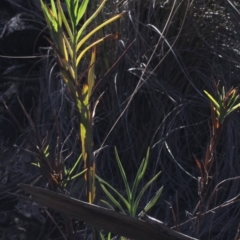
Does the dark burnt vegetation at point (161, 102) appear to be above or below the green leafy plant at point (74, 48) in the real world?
below

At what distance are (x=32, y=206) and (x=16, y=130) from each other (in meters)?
0.53

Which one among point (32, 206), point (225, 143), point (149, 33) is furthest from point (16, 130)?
point (225, 143)

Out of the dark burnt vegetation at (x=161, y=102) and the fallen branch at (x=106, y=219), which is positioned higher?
the fallen branch at (x=106, y=219)

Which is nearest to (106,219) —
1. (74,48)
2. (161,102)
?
(74,48)

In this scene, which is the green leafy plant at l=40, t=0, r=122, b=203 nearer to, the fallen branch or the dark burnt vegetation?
the fallen branch

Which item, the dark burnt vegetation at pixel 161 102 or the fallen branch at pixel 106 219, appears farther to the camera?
the dark burnt vegetation at pixel 161 102

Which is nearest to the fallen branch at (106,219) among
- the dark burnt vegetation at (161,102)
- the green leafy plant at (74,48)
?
the green leafy plant at (74,48)

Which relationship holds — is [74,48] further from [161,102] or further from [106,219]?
[161,102]

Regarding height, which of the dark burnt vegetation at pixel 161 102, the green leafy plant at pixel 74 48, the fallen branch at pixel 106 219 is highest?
the green leafy plant at pixel 74 48

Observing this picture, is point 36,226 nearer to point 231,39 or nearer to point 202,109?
point 202,109

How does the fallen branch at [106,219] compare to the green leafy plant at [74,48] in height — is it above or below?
below

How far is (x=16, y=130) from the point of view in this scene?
9.28 feet

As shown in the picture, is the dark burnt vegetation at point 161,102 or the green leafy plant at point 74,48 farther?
the dark burnt vegetation at point 161,102

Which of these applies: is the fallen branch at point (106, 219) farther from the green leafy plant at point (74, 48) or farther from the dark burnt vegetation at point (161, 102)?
the dark burnt vegetation at point (161, 102)
